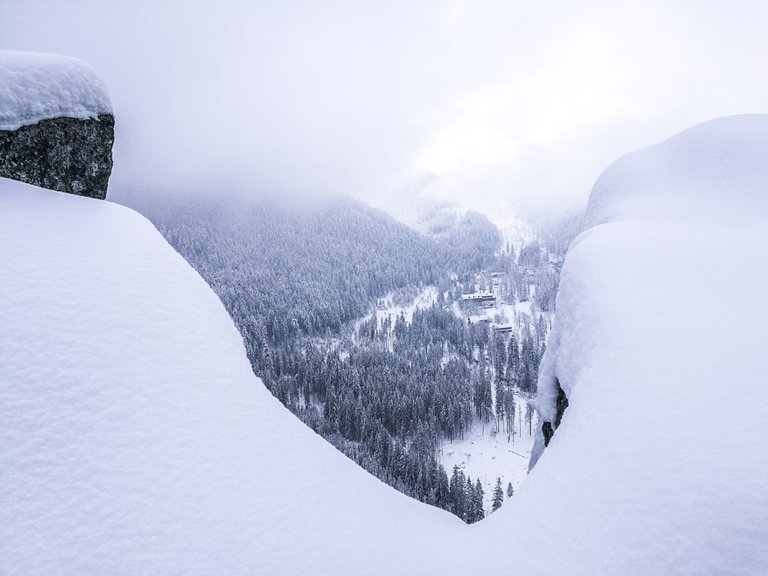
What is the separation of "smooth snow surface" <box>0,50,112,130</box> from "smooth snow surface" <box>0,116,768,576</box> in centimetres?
268

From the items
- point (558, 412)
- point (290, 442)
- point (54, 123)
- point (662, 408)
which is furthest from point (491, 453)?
point (54, 123)

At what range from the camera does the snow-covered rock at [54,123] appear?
1173 centimetres

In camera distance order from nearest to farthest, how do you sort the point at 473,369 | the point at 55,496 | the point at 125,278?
the point at 55,496 → the point at 125,278 → the point at 473,369

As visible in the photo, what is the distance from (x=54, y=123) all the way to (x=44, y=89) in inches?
39.2

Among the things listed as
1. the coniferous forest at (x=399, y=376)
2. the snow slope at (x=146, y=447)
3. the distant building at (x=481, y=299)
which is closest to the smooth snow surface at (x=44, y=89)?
the snow slope at (x=146, y=447)

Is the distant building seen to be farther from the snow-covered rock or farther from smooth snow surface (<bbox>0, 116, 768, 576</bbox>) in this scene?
the snow-covered rock

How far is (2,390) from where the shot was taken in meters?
6.66

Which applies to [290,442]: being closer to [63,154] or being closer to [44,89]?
[63,154]

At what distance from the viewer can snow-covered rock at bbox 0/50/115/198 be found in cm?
1173

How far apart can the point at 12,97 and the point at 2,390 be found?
1008cm

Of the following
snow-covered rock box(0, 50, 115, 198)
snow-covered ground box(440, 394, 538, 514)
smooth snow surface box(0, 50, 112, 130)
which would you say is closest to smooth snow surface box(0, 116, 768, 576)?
snow-covered rock box(0, 50, 115, 198)

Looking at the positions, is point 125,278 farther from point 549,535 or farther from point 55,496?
point 549,535

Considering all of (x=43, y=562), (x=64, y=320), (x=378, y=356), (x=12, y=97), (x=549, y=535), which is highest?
(x=12, y=97)

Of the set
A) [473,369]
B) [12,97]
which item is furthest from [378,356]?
[12,97]
